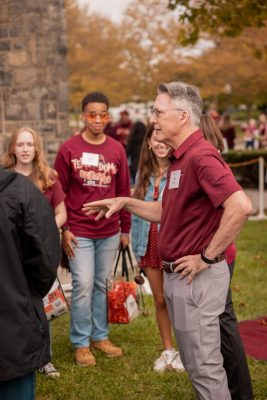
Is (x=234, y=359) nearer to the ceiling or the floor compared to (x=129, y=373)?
nearer to the ceiling

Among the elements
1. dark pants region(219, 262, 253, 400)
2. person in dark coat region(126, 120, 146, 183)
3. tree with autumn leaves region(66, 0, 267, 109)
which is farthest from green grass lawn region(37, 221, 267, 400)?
tree with autumn leaves region(66, 0, 267, 109)

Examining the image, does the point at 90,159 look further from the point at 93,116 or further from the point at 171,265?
the point at 171,265

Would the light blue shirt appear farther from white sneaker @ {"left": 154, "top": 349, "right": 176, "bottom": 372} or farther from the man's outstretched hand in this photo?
the man's outstretched hand

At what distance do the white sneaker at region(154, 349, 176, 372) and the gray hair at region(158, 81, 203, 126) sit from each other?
250 centimetres

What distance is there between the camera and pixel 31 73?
42.8 feet

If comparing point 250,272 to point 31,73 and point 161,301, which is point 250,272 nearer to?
point 161,301

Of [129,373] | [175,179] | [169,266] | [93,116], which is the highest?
[93,116]

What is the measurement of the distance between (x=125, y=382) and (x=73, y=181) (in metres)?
1.70

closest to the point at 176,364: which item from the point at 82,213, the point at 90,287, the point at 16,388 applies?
the point at 90,287

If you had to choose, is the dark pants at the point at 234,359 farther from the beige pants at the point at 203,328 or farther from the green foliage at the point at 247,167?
the green foliage at the point at 247,167

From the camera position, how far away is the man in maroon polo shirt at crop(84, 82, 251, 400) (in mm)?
3771

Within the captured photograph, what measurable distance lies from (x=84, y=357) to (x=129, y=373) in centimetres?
45

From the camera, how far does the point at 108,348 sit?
633 cm

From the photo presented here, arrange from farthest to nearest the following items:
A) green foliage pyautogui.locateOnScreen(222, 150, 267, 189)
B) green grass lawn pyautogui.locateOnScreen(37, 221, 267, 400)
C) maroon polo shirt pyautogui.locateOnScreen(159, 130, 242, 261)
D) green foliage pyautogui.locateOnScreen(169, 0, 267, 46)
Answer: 1. green foliage pyautogui.locateOnScreen(222, 150, 267, 189)
2. green foliage pyautogui.locateOnScreen(169, 0, 267, 46)
3. green grass lawn pyautogui.locateOnScreen(37, 221, 267, 400)
4. maroon polo shirt pyautogui.locateOnScreen(159, 130, 242, 261)
